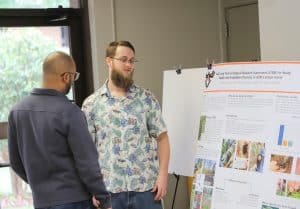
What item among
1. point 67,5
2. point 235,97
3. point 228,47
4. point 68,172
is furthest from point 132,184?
point 228,47

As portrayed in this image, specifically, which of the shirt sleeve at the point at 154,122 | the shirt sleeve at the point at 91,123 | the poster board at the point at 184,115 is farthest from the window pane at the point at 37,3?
the shirt sleeve at the point at 154,122

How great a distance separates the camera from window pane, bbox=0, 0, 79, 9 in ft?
11.6

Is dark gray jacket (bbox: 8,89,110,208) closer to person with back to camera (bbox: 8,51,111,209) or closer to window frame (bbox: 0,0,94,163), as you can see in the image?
person with back to camera (bbox: 8,51,111,209)

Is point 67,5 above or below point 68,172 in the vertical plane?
above

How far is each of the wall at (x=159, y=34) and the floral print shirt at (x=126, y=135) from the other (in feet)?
3.64

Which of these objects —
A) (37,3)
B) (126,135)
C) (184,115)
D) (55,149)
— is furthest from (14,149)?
(37,3)

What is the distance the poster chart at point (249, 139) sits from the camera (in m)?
2.13

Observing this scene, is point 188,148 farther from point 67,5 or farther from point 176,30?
point 67,5

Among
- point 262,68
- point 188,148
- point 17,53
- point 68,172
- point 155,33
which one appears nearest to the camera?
point 68,172

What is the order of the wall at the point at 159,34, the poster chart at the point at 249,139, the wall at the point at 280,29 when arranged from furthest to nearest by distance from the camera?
the wall at the point at 159,34 < the wall at the point at 280,29 < the poster chart at the point at 249,139

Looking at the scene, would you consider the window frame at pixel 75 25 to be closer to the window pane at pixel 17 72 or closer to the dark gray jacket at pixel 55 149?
the window pane at pixel 17 72

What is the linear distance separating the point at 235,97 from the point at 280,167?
438 mm

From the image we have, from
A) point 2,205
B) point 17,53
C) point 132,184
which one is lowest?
point 2,205

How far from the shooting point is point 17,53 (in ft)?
11.8
